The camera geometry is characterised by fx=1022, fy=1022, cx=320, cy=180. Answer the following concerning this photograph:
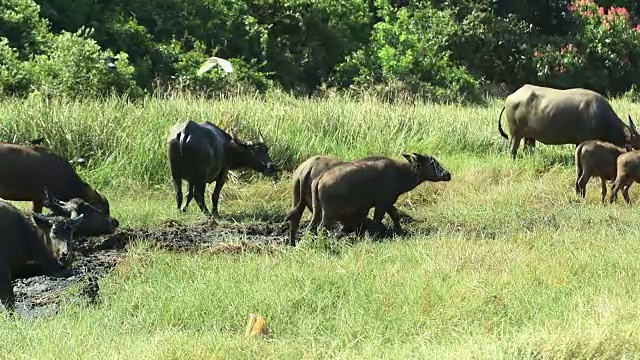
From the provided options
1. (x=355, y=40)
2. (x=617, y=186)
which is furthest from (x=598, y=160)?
(x=355, y=40)

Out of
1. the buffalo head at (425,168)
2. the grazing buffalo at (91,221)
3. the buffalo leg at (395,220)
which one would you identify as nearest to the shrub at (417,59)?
the buffalo head at (425,168)

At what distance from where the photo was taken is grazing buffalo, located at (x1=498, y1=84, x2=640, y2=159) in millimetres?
15352

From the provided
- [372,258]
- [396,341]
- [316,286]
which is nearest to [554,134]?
[372,258]

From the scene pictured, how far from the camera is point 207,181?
41.0 ft

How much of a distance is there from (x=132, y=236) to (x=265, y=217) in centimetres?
222

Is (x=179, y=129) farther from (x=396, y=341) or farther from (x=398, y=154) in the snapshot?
(x=396, y=341)

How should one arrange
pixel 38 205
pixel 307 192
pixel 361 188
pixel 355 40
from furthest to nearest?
1. pixel 355 40
2. pixel 38 205
3. pixel 307 192
4. pixel 361 188

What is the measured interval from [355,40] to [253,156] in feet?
45.8

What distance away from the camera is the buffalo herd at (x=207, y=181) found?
8461 millimetres

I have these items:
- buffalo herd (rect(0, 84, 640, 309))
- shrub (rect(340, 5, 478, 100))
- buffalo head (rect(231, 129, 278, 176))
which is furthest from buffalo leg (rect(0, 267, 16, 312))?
shrub (rect(340, 5, 478, 100))

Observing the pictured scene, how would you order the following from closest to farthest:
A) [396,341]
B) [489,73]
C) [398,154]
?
[396,341] < [398,154] < [489,73]

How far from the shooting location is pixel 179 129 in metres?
12.0

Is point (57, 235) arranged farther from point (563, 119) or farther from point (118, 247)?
point (563, 119)

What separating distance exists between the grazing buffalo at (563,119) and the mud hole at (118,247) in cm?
587
